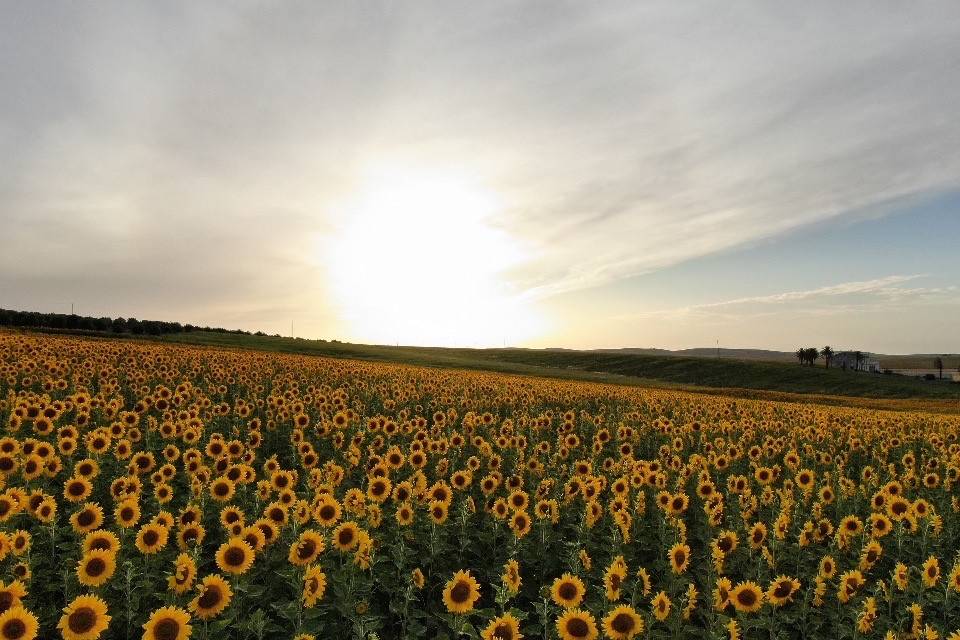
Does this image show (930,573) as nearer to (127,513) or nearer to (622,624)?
(622,624)

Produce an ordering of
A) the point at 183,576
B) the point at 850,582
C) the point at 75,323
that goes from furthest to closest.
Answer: the point at 75,323, the point at 850,582, the point at 183,576

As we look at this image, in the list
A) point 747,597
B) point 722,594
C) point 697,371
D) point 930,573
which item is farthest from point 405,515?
point 697,371

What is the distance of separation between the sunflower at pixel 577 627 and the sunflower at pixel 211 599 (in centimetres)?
328

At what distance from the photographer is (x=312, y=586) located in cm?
614

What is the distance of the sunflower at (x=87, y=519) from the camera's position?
24.2 feet

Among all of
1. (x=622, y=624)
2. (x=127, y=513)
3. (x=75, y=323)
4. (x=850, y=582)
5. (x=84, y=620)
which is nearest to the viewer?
(x=84, y=620)

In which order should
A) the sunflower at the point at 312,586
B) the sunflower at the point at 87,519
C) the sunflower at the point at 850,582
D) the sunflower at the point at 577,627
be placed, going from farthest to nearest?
the sunflower at the point at 87,519
the sunflower at the point at 850,582
the sunflower at the point at 312,586
the sunflower at the point at 577,627

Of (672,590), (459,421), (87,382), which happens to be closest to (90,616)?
(672,590)

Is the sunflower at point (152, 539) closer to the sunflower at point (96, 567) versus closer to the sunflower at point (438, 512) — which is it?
the sunflower at point (96, 567)

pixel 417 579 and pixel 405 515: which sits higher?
pixel 405 515

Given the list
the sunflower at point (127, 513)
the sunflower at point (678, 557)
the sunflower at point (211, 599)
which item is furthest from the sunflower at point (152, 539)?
the sunflower at point (678, 557)

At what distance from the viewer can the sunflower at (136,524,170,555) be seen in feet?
22.8

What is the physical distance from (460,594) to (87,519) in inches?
192

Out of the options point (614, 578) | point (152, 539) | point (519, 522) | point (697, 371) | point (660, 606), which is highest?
point (152, 539)
